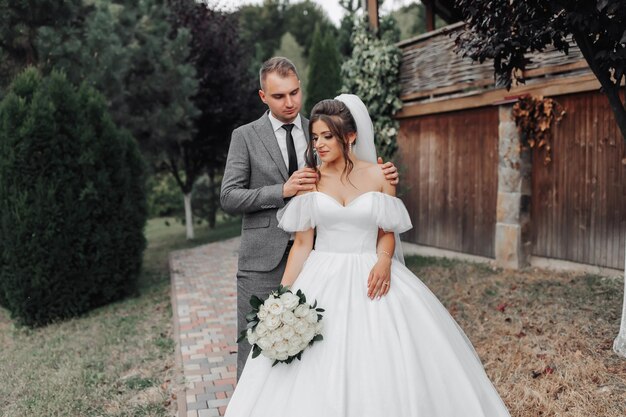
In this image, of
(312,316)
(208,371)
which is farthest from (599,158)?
(312,316)

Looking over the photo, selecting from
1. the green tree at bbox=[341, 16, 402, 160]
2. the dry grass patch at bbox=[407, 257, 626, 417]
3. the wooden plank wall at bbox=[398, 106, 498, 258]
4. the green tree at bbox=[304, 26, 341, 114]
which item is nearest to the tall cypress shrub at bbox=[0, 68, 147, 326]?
the wooden plank wall at bbox=[398, 106, 498, 258]

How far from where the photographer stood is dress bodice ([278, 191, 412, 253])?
3119mm

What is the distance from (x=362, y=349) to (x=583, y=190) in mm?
5615

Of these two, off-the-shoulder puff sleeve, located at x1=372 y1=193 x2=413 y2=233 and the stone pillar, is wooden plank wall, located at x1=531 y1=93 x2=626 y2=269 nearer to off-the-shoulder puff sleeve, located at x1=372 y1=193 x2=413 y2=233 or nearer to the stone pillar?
the stone pillar

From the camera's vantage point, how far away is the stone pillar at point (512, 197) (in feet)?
26.5

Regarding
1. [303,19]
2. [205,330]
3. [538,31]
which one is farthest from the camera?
[303,19]

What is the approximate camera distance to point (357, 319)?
9.65 ft

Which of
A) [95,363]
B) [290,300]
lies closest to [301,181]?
[290,300]

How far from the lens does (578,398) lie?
13.2 feet

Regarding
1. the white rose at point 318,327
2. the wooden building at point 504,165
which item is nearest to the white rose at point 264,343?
the white rose at point 318,327

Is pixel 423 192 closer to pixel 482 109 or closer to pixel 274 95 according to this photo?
pixel 482 109

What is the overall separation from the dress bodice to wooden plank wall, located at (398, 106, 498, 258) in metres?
5.53

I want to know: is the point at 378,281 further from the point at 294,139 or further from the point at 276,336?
the point at 294,139

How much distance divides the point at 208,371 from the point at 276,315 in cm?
270
